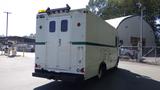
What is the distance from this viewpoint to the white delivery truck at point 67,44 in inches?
384

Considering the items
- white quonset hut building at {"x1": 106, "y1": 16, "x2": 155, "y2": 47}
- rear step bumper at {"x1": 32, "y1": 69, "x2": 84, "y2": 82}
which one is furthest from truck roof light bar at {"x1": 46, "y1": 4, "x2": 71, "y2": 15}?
white quonset hut building at {"x1": 106, "y1": 16, "x2": 155, "y2": 47}

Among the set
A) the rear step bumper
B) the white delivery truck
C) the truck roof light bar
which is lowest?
the rear step bumper

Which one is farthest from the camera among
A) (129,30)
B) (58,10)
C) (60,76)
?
(129,30)

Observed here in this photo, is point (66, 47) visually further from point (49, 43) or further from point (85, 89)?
point (85, 89)

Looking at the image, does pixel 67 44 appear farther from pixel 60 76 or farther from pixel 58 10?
pixel 58 10

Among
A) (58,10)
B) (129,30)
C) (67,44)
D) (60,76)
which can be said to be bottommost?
(60,76)

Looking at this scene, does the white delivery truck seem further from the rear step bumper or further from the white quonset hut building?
the white quonset hut building

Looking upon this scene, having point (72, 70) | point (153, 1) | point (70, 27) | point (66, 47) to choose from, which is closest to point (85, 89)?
point (72, 70)

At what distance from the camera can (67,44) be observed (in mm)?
10094

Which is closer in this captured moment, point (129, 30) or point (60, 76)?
point (60, 76)

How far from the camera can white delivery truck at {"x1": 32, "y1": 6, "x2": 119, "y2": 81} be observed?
32.0 ft

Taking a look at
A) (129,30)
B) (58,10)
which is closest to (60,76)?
(58,10)

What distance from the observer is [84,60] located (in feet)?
31.9

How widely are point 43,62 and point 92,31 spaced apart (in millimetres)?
2567
